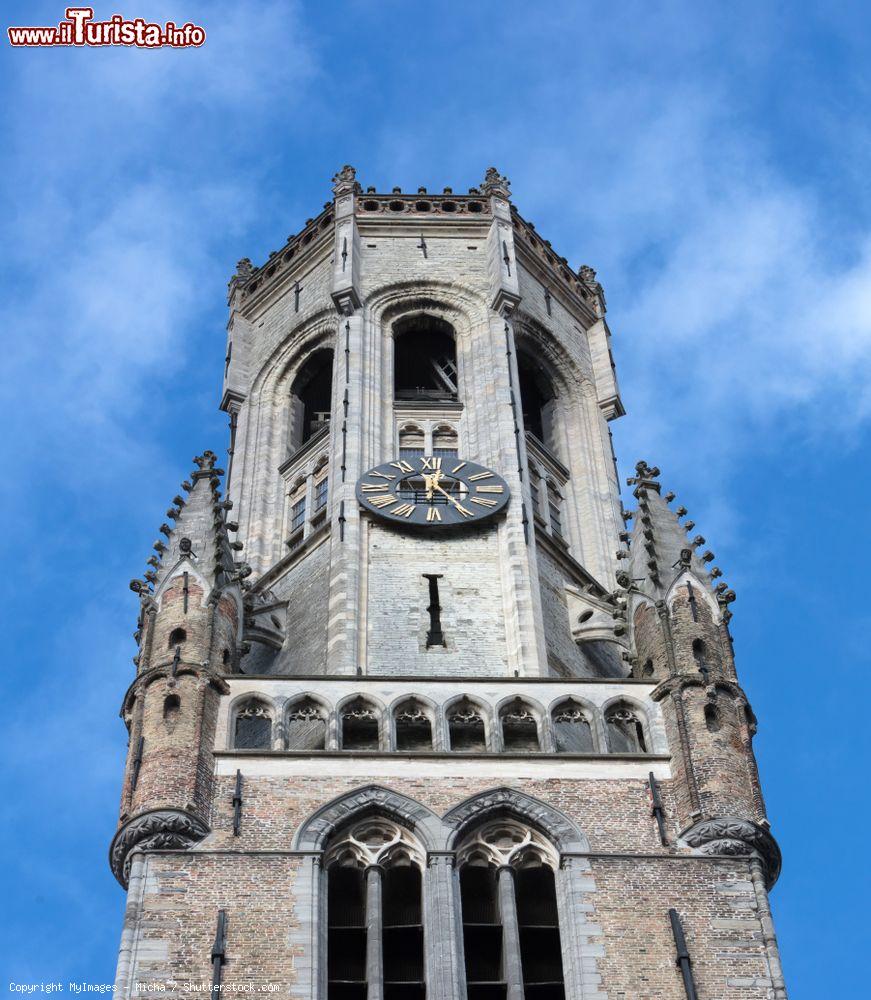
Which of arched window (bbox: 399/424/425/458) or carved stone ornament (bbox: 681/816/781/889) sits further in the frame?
arched window (bbox: 399/424/425/458)

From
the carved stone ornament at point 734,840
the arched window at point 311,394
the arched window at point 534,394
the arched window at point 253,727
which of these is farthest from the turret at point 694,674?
the arched window at point 311,394

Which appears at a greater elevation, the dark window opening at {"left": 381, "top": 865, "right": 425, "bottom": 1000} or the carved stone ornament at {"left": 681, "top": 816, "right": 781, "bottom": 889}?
the carved stone ornament at {"left": 681, "top": 816, "right": 781, "bottom": 889}

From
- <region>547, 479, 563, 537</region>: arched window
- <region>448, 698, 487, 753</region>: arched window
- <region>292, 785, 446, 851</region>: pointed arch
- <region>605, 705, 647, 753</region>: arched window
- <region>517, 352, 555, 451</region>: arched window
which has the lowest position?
<region>292, 785, 446, 851</region>: pointed arch

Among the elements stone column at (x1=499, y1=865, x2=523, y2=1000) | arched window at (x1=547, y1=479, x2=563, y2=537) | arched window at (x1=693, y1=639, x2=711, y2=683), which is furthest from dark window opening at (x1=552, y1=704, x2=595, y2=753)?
arched window at (x1=547, y1=479, x2=563, y2=537)

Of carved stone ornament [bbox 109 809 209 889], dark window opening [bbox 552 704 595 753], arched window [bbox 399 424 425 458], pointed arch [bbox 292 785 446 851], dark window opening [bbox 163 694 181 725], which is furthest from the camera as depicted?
arched window [bbox 399 424 425 458]

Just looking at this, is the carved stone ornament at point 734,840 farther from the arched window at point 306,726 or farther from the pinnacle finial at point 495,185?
the pinnacle finial at point 495,185

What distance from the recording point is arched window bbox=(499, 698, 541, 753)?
31.0m

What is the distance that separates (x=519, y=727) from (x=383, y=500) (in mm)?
7155

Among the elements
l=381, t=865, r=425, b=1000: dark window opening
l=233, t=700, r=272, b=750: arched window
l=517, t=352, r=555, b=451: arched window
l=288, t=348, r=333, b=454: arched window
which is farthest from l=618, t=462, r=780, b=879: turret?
l=288, t=348, r=333, b=454: arched window

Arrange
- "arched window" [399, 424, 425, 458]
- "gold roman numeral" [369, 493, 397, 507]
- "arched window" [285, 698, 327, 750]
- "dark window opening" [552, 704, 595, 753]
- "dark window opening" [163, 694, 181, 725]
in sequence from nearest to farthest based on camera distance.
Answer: "dark window opening" [163, 694, 181, 725], "arched window" [285, 698, 327, 750], "dark window opening" [552, 704, 595, 753], "gold roman numeral" [369, 493, 397, 507], "arched window" [399, 424, 425, 458]

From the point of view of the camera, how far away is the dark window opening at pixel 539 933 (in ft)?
88.2

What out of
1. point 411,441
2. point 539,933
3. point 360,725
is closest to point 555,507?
point 411,441

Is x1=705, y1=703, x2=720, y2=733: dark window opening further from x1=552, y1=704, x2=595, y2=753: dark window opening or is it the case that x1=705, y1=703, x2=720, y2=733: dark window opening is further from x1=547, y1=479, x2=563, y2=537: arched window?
x1=547, y1=479, x2=563, y2=537: arched window

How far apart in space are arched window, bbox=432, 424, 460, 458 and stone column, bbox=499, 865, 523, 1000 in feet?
41.8
